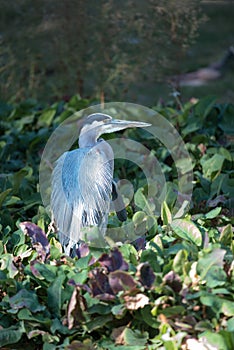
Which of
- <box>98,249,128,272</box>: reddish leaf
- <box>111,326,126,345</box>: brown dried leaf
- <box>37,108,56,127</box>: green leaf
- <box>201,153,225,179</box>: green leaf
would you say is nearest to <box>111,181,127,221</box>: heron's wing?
<box>98,249,128,272</box>: reddish leaf

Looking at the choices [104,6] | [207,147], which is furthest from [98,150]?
[104,6]

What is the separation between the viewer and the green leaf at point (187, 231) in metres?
3.12

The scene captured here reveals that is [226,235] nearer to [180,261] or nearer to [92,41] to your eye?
[180,261]

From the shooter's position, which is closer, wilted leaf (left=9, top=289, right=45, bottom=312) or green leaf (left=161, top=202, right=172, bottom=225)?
wilted leaf (left=9, top=289, right=45, bottom=312)

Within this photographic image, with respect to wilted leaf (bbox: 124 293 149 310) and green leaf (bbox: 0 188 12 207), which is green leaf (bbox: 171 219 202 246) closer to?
wilted leaf (bbox: 124 293 149 310)

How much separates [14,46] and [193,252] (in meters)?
4.58

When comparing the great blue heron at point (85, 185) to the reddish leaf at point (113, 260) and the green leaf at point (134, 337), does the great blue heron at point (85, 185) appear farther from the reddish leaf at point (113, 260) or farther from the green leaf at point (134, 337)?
the green leaf at point (134, 337)

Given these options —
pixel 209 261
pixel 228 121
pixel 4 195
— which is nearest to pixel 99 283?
pixel 209 261

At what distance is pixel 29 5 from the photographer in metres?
6.96

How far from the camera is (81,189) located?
309 cm

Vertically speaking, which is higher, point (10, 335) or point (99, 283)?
point (99, 283)

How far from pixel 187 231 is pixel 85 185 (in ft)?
1.62

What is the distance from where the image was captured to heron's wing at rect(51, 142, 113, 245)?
10.1 ft

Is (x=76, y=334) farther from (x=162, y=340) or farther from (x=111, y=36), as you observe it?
(x=111, y=36)
